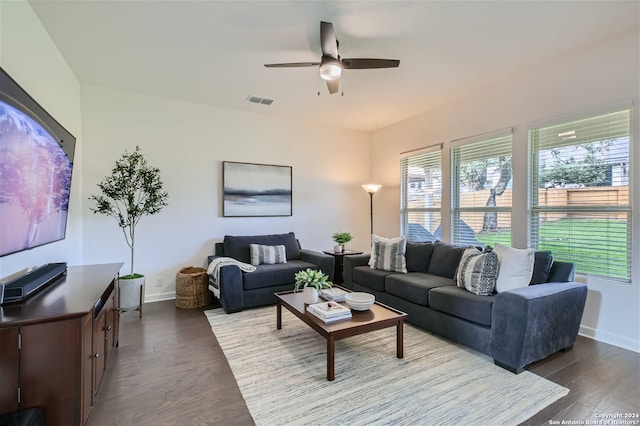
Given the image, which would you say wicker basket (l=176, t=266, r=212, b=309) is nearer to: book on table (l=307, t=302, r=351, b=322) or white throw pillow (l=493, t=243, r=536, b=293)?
book on table (l=307, t=302, r=351, b=322)

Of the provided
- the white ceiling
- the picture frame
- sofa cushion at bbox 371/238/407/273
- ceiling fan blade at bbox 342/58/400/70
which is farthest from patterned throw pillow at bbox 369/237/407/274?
ceiling fan blade at bbox 342/58/400/70

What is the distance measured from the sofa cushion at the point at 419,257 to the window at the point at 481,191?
78cm

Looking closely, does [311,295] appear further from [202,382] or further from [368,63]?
[368,63]

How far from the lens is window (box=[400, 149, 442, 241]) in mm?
4680

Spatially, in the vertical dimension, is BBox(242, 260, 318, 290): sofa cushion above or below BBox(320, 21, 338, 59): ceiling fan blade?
below

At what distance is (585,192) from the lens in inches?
118


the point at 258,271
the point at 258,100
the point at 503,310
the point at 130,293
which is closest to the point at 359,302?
the point at 503,310

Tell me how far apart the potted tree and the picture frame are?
0.95m

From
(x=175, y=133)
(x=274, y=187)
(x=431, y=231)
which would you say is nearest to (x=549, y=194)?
(x=431, y=231)

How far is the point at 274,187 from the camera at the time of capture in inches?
194

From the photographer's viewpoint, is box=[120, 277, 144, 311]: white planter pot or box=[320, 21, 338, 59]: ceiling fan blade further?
box=[120, 277, 144, 311]: white planter pot

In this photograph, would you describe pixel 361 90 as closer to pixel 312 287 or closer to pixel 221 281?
Answer: pixel 312 287

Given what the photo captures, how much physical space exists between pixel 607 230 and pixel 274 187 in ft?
13.5

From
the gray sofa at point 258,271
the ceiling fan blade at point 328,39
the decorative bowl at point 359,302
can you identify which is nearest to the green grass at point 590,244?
the decorative bowl at point 359,302
